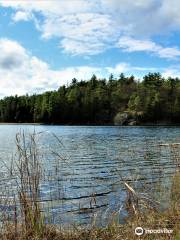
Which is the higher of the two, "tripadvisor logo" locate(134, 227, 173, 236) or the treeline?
the treeline

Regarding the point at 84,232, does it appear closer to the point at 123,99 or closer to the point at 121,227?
the point at 121,227

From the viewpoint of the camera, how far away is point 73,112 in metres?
162

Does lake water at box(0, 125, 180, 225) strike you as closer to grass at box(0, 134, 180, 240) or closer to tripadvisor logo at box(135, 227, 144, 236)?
grass at box(0, 134, 180, 240)

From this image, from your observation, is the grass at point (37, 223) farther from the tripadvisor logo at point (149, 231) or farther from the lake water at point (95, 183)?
the lake water at point (95, 183)

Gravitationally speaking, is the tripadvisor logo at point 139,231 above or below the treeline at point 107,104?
below

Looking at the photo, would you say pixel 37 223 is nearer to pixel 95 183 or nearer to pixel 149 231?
pixel 149 231

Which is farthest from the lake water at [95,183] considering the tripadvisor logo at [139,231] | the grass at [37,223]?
the tripadvisor logo at [139,231]

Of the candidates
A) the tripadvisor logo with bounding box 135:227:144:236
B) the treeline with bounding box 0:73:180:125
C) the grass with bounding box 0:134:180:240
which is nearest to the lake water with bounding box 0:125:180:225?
the grass with bounding box 0:134:180:240

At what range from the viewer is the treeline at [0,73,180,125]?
146 m

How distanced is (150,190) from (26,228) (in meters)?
4.24

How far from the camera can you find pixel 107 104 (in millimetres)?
162375

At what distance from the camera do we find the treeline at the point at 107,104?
480 ft

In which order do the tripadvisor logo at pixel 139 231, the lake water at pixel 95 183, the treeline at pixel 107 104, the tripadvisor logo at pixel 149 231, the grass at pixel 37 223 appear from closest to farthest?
the tripadvisor logo at pixel 149 231
the tripadvisor logo at pixel 139 231
the grass at pixel 37 223
the lake water at pixel 95 183
the treeline at pixel 107 104

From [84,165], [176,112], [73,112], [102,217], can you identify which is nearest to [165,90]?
[176,112]
